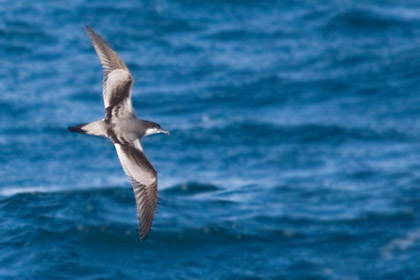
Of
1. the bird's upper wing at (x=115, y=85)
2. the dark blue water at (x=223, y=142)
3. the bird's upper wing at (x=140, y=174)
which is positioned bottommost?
the bird's upper wing at (x=140, y=174)

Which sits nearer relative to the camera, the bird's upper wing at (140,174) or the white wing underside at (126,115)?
the white wing underside at (126,115)

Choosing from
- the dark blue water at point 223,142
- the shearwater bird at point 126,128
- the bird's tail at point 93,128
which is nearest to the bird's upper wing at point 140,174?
the shearwater bird at point 126,128

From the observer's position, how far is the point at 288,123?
78.3ft

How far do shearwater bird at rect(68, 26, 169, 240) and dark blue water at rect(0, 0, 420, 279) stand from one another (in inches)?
220

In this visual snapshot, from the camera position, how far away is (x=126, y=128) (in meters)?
12.5

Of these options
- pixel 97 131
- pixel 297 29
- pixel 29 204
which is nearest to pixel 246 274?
pixel 29 204

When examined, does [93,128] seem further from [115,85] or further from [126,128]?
[115,85]

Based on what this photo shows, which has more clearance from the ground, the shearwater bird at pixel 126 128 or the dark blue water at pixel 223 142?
the dark blue water at pixel 223 142

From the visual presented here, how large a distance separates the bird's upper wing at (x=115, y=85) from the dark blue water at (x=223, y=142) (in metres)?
6.17

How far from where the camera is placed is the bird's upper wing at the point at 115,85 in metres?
12.5

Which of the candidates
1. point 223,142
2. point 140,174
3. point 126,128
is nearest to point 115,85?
point 126,128

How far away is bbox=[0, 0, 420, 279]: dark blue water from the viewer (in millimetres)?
19078

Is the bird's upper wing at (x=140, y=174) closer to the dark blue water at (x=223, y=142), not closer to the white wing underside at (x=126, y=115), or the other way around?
the white wing underside at (x=126, y=115)

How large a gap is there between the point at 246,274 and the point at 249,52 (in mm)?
9426
